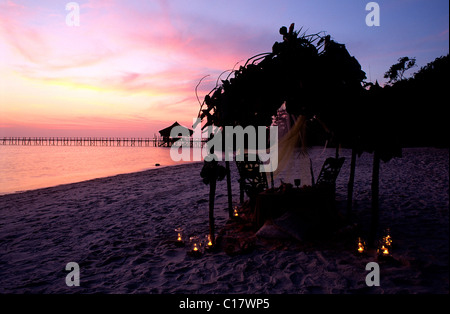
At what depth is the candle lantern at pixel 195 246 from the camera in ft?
14.3

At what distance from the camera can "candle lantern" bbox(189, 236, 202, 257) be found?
434cm

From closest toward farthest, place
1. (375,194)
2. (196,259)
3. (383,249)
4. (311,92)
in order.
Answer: (311,92)
(383,249)
(375,194)
(196,259)

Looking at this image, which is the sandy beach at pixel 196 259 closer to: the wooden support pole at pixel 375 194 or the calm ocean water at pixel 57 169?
the wooden support pole at pixel 375 194

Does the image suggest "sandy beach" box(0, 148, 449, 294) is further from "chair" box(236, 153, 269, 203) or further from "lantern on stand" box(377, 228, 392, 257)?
"chair" box(236, 153, 269, 203)

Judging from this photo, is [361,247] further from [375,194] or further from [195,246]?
[195,246]

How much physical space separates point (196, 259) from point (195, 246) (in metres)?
0.41

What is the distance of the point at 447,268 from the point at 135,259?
393 centimetres

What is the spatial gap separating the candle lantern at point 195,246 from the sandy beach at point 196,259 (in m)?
0.09

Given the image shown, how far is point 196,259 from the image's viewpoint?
4.23 meters

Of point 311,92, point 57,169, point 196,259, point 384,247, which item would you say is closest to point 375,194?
point 384,247

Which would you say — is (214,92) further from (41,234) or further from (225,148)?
(41,234)
